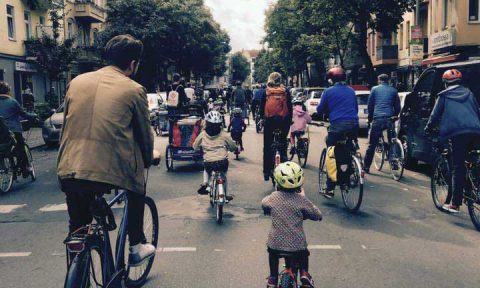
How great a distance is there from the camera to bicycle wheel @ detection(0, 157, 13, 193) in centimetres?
1014

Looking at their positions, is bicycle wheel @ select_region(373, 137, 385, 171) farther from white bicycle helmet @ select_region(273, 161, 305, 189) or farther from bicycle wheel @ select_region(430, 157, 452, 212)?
white bicycle helmet @ select_region(273, 161, 305, 189)

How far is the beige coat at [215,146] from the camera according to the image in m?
7.84

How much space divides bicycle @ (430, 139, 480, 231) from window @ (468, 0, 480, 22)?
23.7 m

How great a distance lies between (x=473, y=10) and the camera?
29.4m

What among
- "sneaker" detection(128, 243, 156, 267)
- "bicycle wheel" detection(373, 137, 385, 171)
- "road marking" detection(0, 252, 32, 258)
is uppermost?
"sneaker" detection(128, 243, 156, 267)

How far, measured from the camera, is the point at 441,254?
19.4 ft

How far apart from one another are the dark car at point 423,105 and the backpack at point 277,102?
9.01ft

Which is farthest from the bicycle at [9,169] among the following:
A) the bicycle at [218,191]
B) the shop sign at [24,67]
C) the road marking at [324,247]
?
the shop sign at [24,67]

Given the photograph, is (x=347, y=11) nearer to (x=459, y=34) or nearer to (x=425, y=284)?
(x=459, y=34)

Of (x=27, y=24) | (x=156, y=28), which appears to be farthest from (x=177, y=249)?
(x=156, y=28)

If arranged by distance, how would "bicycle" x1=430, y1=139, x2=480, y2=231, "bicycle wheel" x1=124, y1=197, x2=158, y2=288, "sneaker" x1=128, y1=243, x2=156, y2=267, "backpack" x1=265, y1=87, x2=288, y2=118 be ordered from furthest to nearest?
"backpack" x1=265, y1=87, x2=288, y2=118, "bicycle" x1=430, y1=139, x2=480, y2=231, "bicycle wheel" x1=124, y1=197, x2=158, y2=288, "sneaker" x1=128, y1=243, x2=156, y2=267

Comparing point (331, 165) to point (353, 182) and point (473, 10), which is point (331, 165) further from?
point (473, 10)

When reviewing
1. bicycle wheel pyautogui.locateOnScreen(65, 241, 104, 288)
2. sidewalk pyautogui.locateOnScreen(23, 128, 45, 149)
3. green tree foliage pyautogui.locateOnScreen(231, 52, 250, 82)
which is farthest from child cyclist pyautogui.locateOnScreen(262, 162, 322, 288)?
green tree foliage pyautogui.locateOnScreen(231, 52, 250, 82)

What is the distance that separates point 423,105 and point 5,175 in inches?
304
